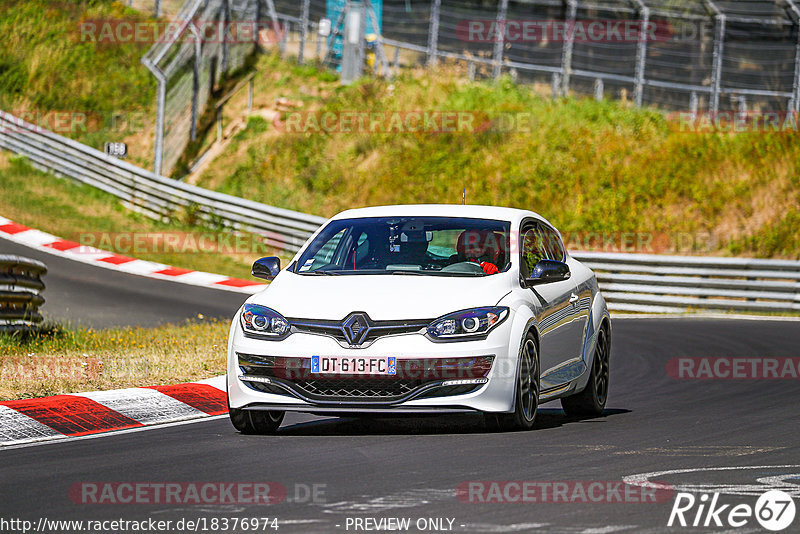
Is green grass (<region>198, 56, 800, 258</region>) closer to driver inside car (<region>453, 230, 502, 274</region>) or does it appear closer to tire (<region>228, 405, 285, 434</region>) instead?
driver inside car (<region>453, 230, 502, 274</region>)

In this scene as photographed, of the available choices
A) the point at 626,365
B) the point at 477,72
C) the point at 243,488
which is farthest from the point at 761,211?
the point at 243,488

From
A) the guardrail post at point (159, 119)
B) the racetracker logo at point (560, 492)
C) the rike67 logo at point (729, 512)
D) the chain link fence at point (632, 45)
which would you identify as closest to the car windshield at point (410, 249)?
the racetracker logo at point (560, 492)

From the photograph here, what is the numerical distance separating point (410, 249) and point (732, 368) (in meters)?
5.90

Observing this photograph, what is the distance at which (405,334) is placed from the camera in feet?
27.8

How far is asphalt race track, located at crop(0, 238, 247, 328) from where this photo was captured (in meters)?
19.2

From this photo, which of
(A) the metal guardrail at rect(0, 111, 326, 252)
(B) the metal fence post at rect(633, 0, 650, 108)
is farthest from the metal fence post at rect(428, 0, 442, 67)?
(A) the metal guardrail at rect(0, 111, 326, 252)

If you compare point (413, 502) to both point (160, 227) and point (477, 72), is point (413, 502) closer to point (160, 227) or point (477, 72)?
point (160, 227)

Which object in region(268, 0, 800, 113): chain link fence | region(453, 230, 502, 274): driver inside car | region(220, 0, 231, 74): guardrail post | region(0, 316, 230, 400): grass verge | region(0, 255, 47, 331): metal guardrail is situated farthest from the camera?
region(220, 0, 231, 74): guardrail post

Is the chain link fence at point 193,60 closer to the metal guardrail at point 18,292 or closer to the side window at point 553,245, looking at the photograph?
the metal guardrail at point 18,292

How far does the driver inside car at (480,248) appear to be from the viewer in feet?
31.3

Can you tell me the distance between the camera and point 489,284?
9.00 meters

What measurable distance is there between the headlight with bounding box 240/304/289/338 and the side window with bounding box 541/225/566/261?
105 inches

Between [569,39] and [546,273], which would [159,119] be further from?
[546,273]

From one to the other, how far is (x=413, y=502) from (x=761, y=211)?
22993mm
